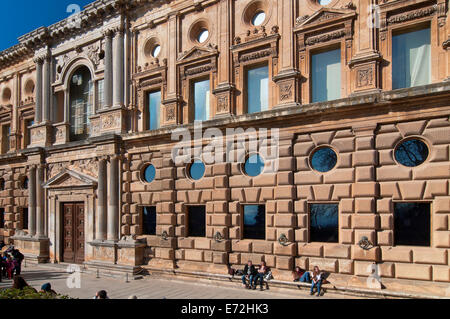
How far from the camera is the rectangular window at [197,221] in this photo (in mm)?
15602

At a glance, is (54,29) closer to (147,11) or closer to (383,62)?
(147,11)

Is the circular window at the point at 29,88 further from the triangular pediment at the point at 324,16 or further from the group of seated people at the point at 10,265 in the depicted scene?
the triangular pediment at the point at 324,16

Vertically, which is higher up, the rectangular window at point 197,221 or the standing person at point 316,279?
the rectangular window at point 197,221

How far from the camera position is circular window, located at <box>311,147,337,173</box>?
12.8m

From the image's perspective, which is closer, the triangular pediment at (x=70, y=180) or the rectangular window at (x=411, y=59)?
the rectangular window at (x=411, y=59)

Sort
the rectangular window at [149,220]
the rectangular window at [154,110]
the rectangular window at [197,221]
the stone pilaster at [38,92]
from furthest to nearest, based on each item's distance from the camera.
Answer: the stone pilaster at [38,92] < the rectangular window at [154,110] < the rectangular window at [149,220] < the rectangular window at [197,221]

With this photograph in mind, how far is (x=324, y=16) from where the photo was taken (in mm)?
13344

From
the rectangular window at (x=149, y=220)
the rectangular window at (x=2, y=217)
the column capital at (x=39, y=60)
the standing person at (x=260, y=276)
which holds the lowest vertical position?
the standing person at (x=260, y=276)

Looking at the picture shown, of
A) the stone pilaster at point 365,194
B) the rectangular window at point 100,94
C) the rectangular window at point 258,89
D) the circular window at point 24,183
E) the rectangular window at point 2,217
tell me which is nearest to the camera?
the stone pilaster at point 365,194

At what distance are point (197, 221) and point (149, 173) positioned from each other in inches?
143

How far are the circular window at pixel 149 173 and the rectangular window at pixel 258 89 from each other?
221 inches

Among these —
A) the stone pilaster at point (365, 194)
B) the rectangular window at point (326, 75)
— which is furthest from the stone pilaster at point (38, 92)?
the stone pilaster at point (365, 194)

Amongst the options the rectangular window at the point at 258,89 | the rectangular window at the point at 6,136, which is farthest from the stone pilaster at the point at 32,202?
the rectangular window at the point at 258,89

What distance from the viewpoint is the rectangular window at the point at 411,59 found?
11.8m
